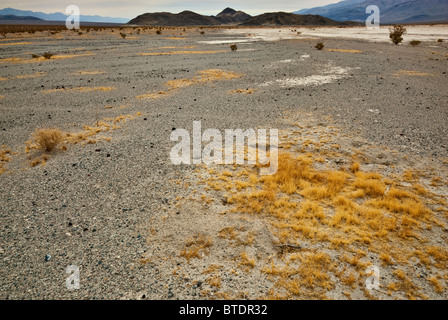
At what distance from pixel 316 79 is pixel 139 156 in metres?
16.4

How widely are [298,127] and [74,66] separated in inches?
996

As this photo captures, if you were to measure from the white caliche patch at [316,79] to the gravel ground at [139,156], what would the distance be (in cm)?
8

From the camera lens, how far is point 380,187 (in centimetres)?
721

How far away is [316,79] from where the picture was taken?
20094mm

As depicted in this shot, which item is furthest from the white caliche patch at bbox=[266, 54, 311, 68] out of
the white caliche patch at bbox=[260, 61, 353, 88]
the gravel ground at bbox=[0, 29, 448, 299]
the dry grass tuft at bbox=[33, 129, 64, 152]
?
the dry grass tuft at bbox=[33, 129, 64, 152]

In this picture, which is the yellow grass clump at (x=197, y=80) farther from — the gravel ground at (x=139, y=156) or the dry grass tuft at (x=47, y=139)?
the dry grass tuft at (x=47, y=139)

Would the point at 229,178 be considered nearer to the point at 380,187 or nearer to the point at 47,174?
the point at 380,187

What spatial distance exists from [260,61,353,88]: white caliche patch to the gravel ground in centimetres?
8

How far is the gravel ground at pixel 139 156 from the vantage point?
4871 mm

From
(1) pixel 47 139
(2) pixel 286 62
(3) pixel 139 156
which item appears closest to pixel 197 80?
(2) pixel 286 62

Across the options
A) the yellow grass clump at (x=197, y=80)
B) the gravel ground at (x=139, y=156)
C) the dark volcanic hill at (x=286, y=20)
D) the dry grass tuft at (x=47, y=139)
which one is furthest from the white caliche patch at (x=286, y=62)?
the dark volcanic hill at (x=286, y=20)

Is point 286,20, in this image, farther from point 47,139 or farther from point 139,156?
point 47,139

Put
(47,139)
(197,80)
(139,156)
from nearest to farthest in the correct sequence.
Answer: (139,156), (47,139), (197,80)

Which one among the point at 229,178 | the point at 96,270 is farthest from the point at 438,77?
the point at 96,270
